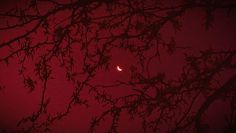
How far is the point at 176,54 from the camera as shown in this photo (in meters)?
8.18

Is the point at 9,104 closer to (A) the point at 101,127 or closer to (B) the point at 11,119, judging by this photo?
(B) the point at 11,119

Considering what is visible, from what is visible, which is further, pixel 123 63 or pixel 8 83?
pixel 8 83

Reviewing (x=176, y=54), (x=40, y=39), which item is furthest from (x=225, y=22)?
(x=40, y=39)

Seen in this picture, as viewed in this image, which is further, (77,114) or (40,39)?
(40,39)

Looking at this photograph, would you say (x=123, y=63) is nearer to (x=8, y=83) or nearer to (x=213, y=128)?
(x=213, y=128)

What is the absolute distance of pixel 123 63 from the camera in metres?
8.34

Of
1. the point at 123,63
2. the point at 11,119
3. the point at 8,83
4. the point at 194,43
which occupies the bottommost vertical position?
the point at 11,119

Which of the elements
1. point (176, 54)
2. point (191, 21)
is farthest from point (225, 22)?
point (176, 54)

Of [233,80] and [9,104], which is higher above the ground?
[233,80]

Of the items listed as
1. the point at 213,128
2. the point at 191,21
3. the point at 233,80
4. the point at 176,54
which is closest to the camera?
the point at 233,80

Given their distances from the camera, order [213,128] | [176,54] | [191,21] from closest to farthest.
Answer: [213,128], [176,54], [191,21]

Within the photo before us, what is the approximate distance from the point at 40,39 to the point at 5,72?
4.35 feet

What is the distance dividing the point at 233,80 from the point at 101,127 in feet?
18.1

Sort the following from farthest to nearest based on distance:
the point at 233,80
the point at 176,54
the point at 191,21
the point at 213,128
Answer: the point at 191,21, the point at 176,54, the point at 213,128, the point at 233,80
